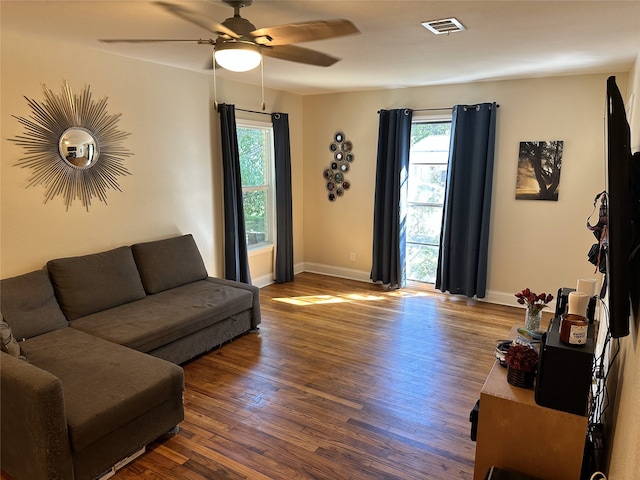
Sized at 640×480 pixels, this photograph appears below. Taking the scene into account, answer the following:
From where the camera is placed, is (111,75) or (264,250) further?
(264,250)

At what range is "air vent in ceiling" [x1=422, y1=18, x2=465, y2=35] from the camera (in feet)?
8.16

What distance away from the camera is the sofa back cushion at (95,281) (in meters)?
3.10

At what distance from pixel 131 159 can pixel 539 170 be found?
4057mm

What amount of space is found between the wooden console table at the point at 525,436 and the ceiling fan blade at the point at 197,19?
210 cm

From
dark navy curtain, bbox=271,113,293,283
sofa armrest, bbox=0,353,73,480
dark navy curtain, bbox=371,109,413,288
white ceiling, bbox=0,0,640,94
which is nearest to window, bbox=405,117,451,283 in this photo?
dark navy curtain, bbox=371,109,413,288

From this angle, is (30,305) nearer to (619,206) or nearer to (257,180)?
(257,180)

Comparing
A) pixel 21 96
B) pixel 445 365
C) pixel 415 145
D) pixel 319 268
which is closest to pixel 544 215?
pixel 415 145

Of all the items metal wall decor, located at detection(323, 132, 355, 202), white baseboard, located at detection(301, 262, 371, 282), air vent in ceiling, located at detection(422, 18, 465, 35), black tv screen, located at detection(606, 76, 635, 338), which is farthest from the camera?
white baseboard, located at detection(301, 262, 371, 282)

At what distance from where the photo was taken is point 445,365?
11.2ft

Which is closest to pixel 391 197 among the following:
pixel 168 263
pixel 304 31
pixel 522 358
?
pixel 168 263

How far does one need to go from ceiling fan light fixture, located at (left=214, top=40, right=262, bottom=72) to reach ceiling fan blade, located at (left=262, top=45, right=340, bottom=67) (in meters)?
0.26

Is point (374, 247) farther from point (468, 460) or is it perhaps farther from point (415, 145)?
point (468, 460)

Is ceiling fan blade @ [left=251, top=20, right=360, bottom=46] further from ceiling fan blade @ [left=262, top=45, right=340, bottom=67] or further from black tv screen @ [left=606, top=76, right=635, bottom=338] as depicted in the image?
black tv screen @ [left=606, top=76, right=635, bottom=338]

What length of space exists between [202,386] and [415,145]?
378 centimetres
